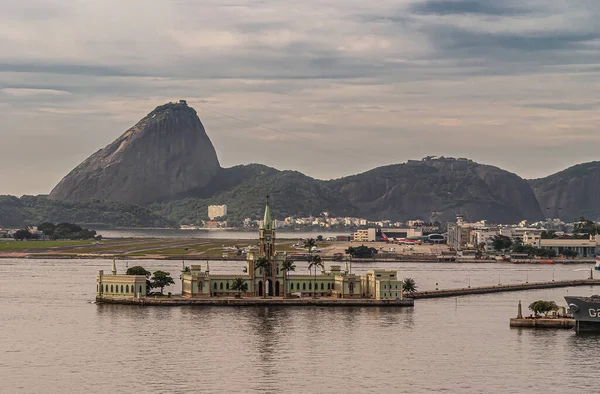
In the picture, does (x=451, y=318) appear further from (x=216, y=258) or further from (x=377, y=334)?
(x=216, y=258)

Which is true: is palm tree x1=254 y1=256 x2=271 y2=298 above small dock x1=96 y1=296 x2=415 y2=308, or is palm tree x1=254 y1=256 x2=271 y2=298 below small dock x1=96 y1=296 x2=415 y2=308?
above

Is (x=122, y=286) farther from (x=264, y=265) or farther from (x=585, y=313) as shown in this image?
(x=585, y=313)

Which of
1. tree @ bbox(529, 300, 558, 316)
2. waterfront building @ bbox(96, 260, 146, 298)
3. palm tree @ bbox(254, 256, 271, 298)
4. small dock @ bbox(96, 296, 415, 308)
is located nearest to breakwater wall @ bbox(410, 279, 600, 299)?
small dock @ bbox(96, 296, 415, 308)

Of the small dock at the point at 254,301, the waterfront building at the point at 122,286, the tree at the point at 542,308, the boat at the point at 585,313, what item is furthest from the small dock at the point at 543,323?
the waterfront building at the point at 122,286

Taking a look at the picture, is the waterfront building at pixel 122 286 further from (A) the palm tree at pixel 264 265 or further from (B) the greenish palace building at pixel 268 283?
(A) the palm tree at pixel 264 265

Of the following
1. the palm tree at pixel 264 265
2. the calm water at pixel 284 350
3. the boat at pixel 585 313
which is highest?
the palm tree at pixel 264 265

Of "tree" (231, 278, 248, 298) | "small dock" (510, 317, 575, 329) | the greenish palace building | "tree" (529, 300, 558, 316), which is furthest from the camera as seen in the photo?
"tree" (231, 278, 248, 298)

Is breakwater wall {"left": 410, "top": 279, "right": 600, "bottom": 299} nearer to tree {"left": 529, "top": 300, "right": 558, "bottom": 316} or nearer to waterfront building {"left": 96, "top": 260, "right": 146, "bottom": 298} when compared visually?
tree {"left": 529, "top": 300, "right": 558, "bottom": 316}
